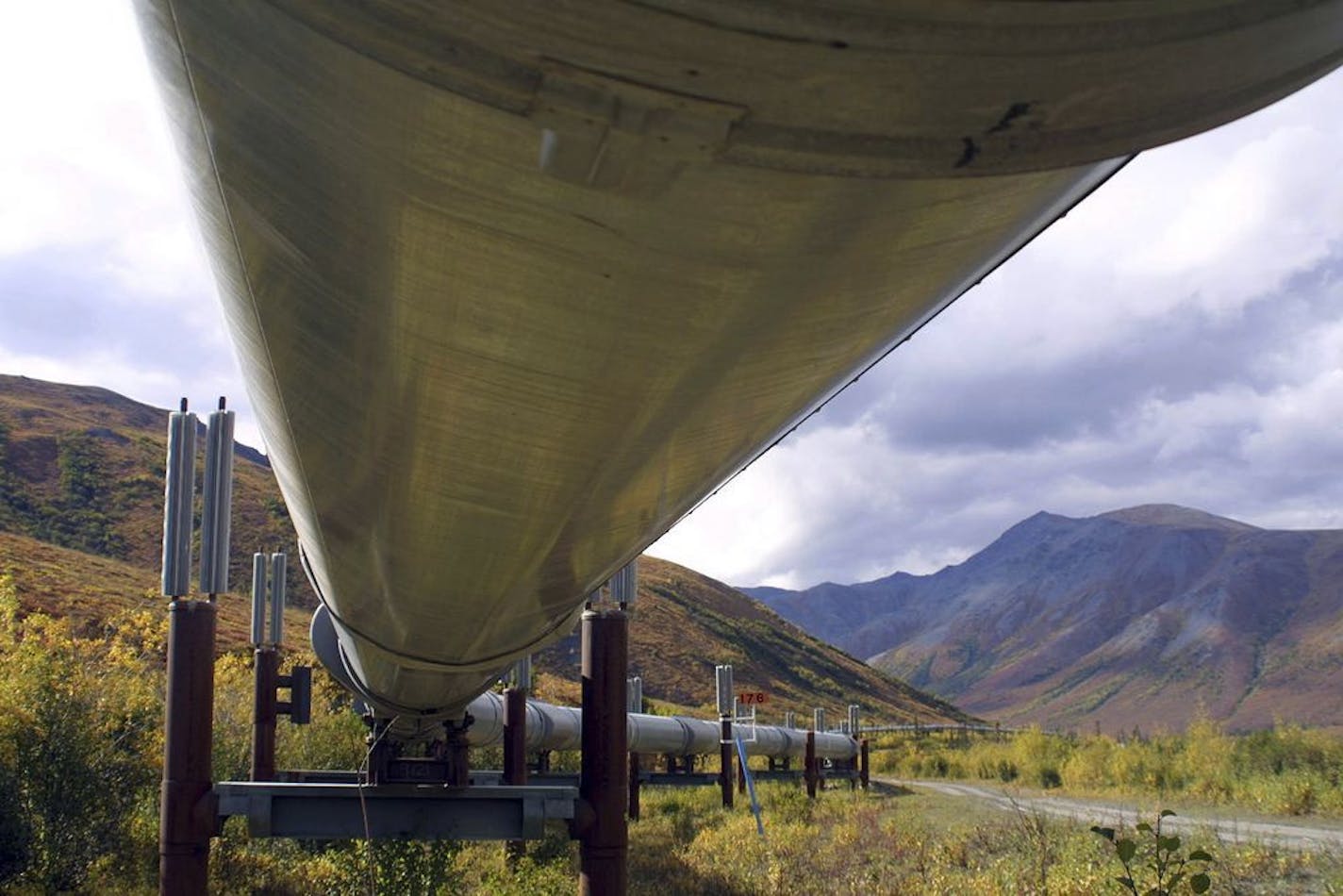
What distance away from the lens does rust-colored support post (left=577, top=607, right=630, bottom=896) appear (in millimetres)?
5941

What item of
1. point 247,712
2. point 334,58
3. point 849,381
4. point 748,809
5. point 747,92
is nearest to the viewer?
point 747,92

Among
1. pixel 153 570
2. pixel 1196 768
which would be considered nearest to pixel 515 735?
pixel 1196 768

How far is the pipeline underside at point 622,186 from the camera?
0.97 meters

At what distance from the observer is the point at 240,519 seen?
186ft

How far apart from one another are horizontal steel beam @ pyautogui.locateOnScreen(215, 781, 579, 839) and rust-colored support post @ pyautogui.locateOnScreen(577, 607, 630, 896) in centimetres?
16

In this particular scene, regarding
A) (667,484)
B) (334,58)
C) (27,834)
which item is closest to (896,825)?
(27,834)

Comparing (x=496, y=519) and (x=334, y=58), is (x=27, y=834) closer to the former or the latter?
(x=496, y=519)

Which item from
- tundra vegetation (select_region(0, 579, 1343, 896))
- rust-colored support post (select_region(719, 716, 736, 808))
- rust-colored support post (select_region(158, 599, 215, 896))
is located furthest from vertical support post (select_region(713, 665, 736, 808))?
rust-colored support post (select_region(158, 599, 215, 896))

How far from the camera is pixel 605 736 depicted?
609cm

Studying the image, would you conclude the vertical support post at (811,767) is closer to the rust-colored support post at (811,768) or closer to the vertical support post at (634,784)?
the rust-colored support post at (811,768)

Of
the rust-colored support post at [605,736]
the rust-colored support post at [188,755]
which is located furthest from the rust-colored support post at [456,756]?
the rust-colored support post at [605,736]

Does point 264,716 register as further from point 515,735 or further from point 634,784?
point 634,784

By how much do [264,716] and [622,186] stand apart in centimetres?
1128

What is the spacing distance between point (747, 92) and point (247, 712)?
60.1ft
